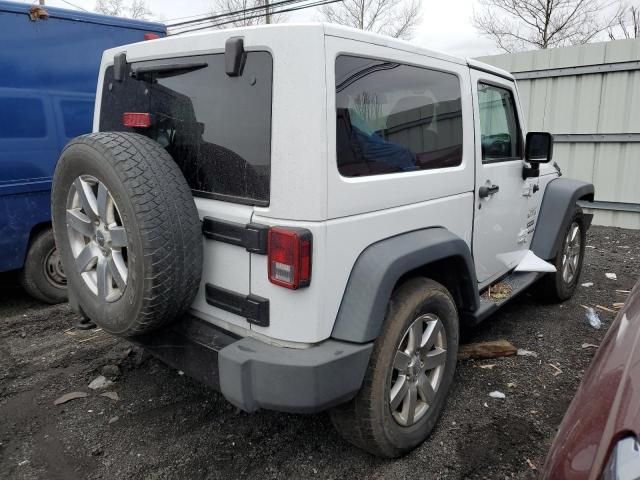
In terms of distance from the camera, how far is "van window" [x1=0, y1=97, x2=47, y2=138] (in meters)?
4.00

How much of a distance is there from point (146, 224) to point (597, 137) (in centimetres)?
771

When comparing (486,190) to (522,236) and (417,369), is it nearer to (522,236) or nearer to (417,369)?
(522,236)

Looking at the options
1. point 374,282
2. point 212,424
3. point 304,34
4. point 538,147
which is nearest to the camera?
point 304,34

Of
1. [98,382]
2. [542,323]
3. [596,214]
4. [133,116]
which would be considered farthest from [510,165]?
[596,214]

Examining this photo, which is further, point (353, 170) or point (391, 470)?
point (391, 470)

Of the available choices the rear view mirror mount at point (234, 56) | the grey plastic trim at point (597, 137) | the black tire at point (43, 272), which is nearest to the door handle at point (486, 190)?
the rear view mirror mount at point (234, 56)

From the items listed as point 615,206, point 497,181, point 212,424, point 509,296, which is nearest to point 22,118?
point 212,424

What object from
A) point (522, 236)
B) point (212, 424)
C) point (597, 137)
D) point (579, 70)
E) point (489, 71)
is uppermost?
point (579, 70)

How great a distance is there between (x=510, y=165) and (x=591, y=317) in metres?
1.64

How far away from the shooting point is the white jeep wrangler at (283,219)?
192 cm

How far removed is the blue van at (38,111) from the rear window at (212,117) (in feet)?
6.95

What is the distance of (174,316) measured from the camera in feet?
7.18

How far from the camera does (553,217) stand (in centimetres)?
408

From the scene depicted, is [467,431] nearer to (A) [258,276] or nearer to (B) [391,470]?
(B) [391,470]
